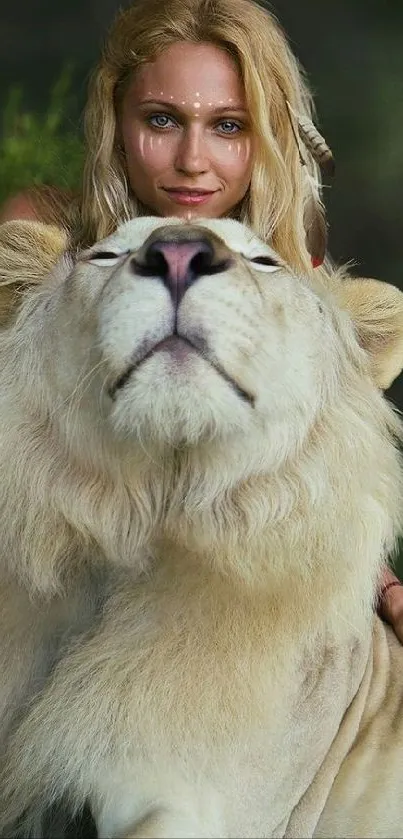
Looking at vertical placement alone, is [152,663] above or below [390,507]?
below

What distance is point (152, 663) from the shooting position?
4.97 feet

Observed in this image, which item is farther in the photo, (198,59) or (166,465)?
(198,59)

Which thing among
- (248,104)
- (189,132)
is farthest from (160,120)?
(248,104)

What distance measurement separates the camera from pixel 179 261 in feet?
4.31

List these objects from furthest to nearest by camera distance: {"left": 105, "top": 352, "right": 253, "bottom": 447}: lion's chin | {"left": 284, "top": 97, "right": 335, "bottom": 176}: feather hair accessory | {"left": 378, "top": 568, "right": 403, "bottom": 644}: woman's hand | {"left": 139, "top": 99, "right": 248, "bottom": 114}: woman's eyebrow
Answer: {"left": 284, "top": 97, "right": 335, "bottom": 176}: feather hair accessory
{"left": 139, "top": 99, "right": 248, "bottom": 114}: woman's eyebrow
{"left": 378, "top": 568, "right": 403, "bottom": 644}: woman's hand
{"left": 105, "top": 352, "right": 253, "bottom": 447}: lion's chin

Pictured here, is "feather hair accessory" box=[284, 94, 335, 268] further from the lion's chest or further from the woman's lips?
the lion's chest

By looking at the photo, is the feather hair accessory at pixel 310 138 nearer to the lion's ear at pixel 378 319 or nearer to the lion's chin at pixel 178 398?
the lion's ear at pixel 378 319

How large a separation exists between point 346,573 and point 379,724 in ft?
1.20

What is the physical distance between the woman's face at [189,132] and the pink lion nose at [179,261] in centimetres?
96

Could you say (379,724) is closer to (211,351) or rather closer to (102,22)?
(211,351)

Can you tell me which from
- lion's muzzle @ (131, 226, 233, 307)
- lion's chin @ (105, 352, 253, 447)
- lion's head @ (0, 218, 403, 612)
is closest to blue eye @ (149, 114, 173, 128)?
lion's head @ (0, 218, 403, 612)

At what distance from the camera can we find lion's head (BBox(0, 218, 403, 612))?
1326 mm

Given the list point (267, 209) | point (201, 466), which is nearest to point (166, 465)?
point (201, 466)

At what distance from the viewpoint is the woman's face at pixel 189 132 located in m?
2.26
